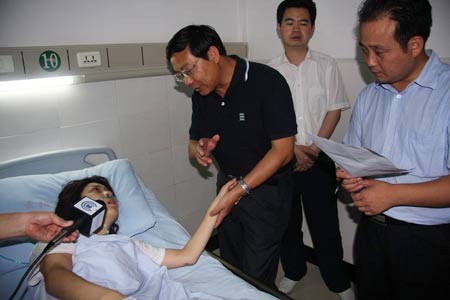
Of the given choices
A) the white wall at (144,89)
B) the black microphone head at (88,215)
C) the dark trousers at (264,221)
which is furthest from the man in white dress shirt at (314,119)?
Answer: the black microphone head at (88,215)

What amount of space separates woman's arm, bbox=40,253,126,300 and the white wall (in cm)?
91

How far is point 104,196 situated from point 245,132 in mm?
771

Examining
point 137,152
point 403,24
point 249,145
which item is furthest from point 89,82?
point 403,24

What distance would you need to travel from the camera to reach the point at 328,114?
2.31 metres

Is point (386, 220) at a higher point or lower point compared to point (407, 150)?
lower

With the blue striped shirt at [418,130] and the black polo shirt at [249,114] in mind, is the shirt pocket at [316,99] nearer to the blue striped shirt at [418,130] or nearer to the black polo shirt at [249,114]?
the black polo shirt at [249,114]

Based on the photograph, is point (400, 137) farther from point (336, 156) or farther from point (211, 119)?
point (211, 119)

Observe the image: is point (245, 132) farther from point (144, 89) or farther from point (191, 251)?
point (144, 89)

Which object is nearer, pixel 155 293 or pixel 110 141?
pixel 155 293

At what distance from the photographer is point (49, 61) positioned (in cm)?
186

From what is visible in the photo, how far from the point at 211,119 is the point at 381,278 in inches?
45.1

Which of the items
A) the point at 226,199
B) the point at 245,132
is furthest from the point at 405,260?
the point at 245,132

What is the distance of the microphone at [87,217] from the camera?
117 centimetres

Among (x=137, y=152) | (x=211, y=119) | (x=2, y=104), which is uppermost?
(x=2, y=104)
